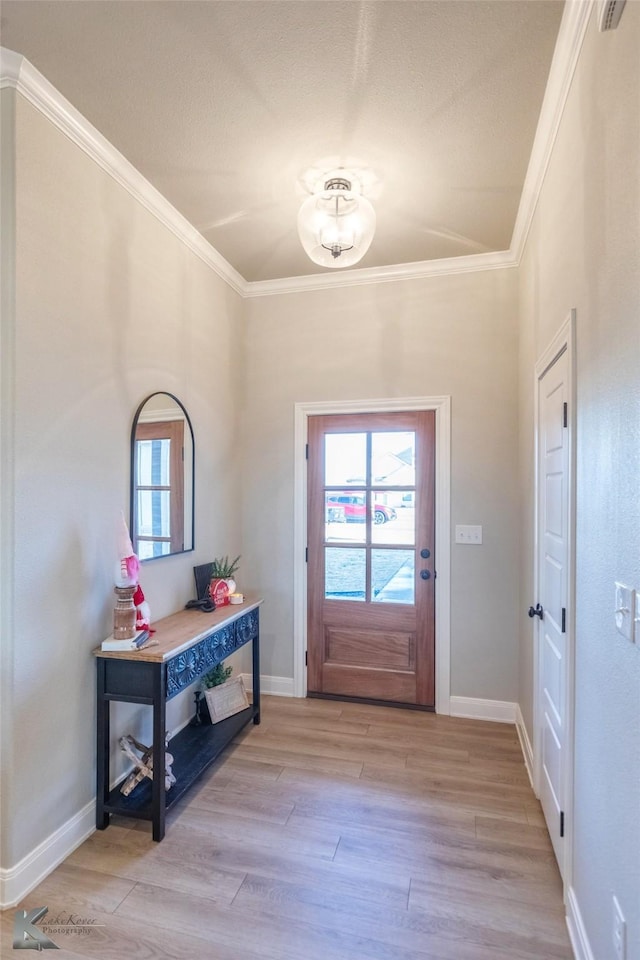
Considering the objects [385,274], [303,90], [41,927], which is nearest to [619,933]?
[41,927]

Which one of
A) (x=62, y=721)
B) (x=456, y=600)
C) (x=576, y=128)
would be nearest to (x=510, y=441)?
(x=456, y=600)

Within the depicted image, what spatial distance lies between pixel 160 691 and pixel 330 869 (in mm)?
952

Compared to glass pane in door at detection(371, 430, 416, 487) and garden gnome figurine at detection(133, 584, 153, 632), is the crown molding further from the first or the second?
garden gnome figurine at detection(133, 584, 153, 632)

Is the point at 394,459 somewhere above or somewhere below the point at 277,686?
above

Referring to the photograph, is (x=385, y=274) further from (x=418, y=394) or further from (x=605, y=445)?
(x=605, y=445)

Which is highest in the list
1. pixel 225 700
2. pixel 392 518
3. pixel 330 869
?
pixel 392 518

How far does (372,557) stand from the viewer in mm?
3332

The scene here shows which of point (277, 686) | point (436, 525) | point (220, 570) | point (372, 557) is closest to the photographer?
point (220, 570)

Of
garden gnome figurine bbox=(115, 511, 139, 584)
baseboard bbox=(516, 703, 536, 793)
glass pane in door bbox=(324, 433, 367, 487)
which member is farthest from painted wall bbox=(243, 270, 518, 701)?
garden gnome figurine bbox=(115, 511, 139, 584)

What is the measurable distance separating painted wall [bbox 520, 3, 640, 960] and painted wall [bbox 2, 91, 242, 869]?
1.90m

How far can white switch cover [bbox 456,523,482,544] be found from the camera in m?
3.14

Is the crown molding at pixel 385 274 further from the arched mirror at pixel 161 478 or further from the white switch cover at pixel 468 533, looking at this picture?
the white switch cover at pixel 468 533

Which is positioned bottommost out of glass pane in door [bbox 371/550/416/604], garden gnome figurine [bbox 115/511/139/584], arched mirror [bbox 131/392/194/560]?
glass pane in door [bbox 371/550/416/604]

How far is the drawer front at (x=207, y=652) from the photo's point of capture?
2.16 m
